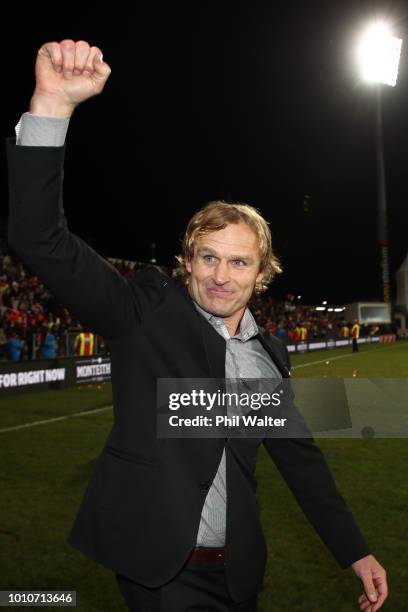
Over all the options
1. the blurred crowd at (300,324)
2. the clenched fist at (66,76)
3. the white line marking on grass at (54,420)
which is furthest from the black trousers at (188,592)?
the blurred crowd at (300,324)

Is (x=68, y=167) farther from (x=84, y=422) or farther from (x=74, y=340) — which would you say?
(x=84, y=422)

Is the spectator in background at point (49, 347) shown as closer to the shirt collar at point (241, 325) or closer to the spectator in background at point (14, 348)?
the spectator in background at point (14, 348)

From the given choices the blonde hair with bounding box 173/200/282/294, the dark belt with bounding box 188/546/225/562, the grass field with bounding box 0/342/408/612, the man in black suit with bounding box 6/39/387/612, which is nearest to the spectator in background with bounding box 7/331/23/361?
the grass field with bounding box 0/342/408/612

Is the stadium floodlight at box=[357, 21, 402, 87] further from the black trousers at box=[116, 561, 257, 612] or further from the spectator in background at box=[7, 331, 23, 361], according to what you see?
the black trousers at box=[116, 561, 257, 612]

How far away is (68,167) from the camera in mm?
29859

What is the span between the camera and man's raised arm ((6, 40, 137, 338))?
151 cm

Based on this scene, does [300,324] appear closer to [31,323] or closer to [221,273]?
[31,323]

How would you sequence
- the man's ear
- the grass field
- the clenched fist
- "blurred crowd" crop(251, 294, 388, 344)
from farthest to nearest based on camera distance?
1. "blurred crowd" crop(251, 294, 388, 344)
2. the grass field
3. the man's ear
4. the clenched fist

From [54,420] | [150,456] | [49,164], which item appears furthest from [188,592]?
[54,420]

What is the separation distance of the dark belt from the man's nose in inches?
33.1

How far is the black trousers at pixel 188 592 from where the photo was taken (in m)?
1.85

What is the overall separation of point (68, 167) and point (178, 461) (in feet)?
97.3

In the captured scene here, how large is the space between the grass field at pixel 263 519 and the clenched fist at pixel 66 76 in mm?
3707

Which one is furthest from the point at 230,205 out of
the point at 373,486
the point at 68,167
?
the point at 68,167
